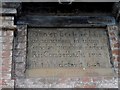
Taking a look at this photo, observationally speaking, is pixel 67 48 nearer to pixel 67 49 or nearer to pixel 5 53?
pixel 67 49

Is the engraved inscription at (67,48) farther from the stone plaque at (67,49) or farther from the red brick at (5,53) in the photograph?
the red brick at (5,53)

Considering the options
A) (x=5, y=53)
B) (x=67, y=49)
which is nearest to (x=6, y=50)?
(x=5, y=53)

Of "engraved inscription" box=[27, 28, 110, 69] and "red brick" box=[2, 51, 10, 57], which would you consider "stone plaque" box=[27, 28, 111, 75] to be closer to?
"engraved inscription" box=[27, 28, 110, 69]

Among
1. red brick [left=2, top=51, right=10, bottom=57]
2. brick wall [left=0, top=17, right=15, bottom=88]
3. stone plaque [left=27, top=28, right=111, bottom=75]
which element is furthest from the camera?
stone plaque [left=27, top=28, right=111, bottom=75]

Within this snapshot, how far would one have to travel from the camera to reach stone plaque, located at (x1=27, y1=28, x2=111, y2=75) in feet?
16.1

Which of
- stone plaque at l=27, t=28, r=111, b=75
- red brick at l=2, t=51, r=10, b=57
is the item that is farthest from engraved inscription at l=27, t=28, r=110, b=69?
Result: red brick at l=2, t=51, r=10, b=57

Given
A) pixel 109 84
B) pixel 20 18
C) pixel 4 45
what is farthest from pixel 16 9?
pixel 109 84

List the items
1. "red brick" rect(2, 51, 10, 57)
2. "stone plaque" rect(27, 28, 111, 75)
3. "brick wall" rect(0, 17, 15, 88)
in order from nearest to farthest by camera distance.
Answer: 1. "brick wall" rect(0, 17, 15, 88)
2. "red brick" rect(2, 51, 10, 57)
3. "stone plaque" rect(27, 28, 111, 75)

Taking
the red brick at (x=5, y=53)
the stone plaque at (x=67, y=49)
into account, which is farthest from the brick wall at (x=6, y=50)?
the stone plaque at (x=67, y=49)

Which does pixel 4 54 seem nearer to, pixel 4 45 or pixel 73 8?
pixel 4 45

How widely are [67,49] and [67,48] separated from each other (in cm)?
2

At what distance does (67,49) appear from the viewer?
5086 mm

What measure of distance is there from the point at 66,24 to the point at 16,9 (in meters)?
0.82

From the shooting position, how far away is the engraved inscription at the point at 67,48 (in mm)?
4941
